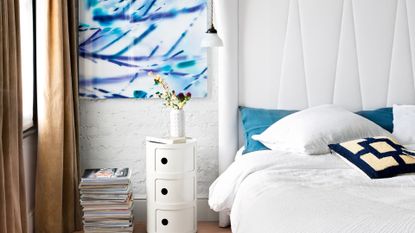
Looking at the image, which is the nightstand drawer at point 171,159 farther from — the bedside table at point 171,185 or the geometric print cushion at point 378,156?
the geometric print cushion at point 378,156

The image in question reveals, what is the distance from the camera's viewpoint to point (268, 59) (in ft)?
12.8

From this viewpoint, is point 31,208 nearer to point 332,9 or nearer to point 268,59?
point 268,59

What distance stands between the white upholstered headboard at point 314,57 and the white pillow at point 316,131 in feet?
1.21

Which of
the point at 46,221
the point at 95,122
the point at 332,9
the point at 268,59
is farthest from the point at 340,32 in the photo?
the point at 46,221

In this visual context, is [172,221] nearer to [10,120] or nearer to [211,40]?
[211,40]

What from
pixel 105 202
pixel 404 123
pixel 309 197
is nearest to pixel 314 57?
pixel 404 123

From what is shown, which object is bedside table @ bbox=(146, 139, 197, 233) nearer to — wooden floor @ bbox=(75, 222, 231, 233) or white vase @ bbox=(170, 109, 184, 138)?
white vase @ bbox=(170, 109, 184, 138)

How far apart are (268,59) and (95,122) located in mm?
1291

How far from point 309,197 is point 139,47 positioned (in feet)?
6.75

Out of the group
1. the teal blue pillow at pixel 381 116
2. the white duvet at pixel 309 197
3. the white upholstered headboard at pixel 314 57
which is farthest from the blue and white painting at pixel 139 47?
the teal blue pillow at pixel 381 116

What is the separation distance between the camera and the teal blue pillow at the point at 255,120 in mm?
3660

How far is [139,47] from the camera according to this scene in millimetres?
3934

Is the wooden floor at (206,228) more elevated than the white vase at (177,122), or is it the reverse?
the white vase at (177,122)

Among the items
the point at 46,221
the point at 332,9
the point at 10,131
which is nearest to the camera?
the point at 10,131
